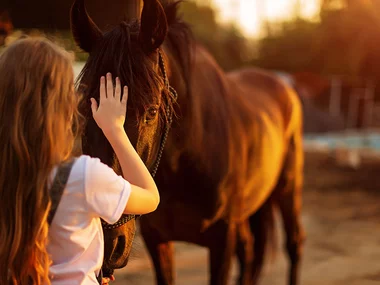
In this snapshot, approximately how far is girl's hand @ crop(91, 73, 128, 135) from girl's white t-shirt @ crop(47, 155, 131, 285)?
0.20 meters

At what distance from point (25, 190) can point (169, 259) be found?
1.93 m

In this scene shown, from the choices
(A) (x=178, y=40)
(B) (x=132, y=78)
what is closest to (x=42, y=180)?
(B) (x=132, y=78)

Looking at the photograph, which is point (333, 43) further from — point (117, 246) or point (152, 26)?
point (117, 246)

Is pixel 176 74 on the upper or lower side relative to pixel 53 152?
lower

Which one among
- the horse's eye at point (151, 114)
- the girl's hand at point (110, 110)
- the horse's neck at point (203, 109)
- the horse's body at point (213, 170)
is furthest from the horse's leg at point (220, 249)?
the girl's hand at point (110, 110)

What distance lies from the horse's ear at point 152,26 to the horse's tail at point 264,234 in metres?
2.62

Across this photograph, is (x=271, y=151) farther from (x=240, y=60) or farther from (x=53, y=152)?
(x=240, y=60)

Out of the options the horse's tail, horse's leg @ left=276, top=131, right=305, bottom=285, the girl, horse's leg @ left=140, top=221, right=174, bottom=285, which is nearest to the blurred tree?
horse's leg @ left=276, top=131, right=305, bottom=285

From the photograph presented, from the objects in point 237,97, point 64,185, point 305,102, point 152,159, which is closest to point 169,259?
point 237,97

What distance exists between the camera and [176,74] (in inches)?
89.8

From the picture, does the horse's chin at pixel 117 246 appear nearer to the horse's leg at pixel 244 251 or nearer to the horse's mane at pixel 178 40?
the horse's mane at pixel 178 40

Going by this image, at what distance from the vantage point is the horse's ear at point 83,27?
1.75 metres

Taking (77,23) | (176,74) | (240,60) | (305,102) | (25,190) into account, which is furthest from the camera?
(240,60)

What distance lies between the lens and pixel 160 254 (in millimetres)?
2893
